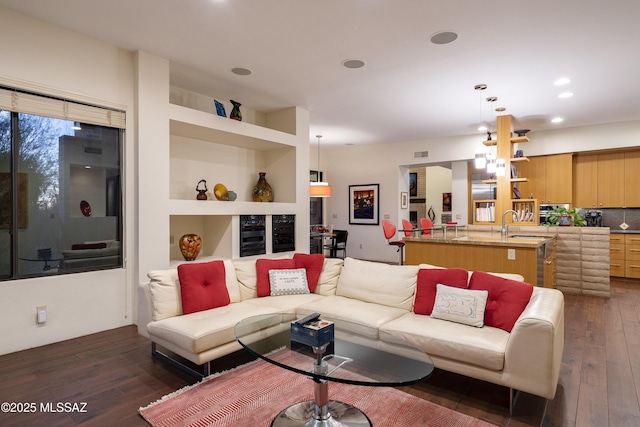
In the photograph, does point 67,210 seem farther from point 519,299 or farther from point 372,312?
point 519,299

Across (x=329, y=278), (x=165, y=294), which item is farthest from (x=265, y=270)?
(x=165, y=294)

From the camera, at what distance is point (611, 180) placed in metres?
6.79

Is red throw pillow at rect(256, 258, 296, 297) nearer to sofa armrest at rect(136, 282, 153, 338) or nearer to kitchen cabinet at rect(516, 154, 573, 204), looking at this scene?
sofa armrest at rect(136, 282, 153, 338)

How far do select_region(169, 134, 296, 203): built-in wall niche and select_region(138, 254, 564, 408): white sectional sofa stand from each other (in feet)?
5.88

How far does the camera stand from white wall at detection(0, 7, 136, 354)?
10.00 feet

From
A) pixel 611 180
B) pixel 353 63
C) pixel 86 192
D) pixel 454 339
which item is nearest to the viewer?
pixel 454 339

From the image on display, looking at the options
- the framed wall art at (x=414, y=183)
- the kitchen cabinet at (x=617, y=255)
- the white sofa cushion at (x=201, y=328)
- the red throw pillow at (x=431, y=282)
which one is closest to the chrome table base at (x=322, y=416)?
the white sofa cushion at (x=201, y=328)

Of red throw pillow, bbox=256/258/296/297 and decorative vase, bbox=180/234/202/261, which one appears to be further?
decorative vase, bbox=180/234/202/261

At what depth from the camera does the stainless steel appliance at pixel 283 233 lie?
5.25 meters

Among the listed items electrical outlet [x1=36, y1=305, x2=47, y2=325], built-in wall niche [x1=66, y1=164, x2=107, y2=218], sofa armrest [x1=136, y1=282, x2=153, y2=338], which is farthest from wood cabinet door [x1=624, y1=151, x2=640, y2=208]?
electrical outlet [x1=36, y1=305, x2=47, y2=325]

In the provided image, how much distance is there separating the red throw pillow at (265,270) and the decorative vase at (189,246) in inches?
45.4

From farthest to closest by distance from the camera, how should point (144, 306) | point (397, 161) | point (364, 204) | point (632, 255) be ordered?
point (364, 204), point (397, 161), point (632, 255), point (144, 306)

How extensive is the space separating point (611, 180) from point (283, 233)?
6.40 m

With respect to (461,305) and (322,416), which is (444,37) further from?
(322,416)
